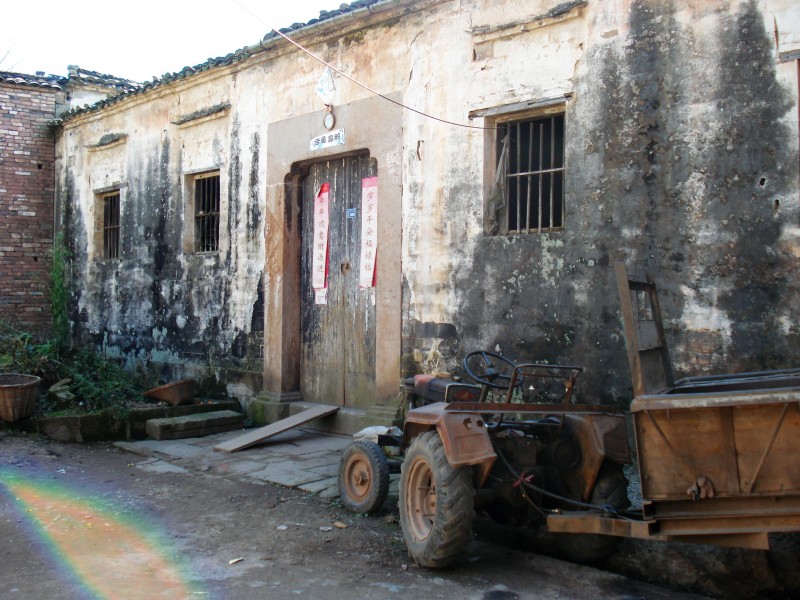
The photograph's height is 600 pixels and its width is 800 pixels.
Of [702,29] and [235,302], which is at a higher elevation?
[702,29]

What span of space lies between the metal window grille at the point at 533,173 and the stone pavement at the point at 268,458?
3.15 meters

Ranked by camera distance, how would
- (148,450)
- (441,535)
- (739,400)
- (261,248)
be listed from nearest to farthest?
(739,400) → (441,535) → (148,450) → (261,248)

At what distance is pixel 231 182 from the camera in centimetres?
1082

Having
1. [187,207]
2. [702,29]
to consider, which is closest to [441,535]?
[702,29]

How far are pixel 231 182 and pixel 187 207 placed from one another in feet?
3.96

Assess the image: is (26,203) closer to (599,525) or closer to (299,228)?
(299,228)

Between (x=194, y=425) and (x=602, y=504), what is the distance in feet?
20.0

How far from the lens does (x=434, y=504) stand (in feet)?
15.9

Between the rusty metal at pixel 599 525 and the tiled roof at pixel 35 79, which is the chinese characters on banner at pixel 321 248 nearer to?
the rusty metal at pixel 599 525

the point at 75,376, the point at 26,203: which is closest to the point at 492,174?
the point at 75,376

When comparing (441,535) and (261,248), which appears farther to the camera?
(261,248)

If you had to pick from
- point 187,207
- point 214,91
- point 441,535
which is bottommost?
point 441,535

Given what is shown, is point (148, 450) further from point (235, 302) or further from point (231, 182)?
point (231, 182)

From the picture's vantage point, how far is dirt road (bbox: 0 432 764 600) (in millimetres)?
4422
